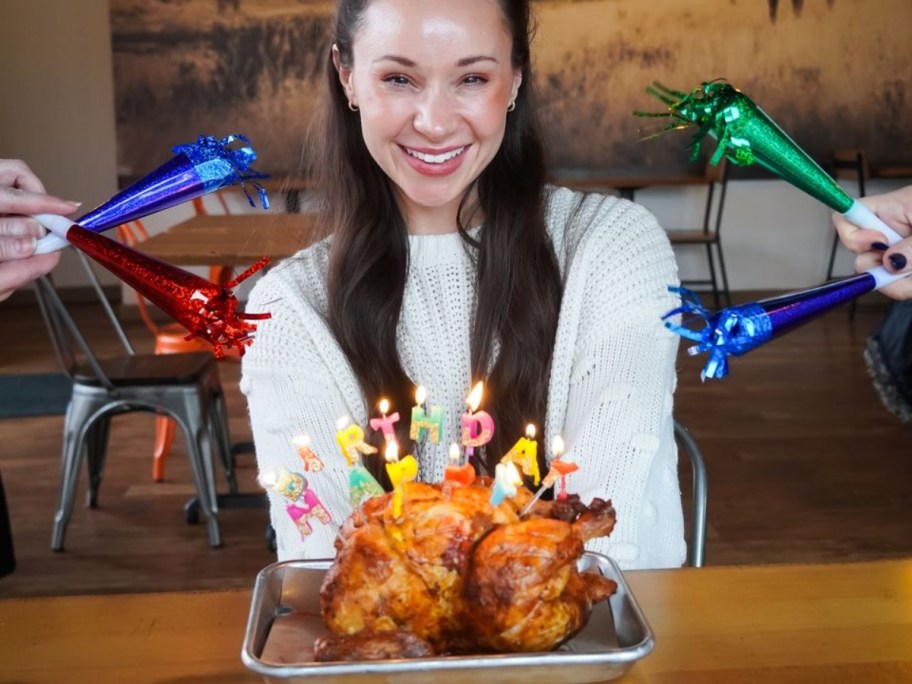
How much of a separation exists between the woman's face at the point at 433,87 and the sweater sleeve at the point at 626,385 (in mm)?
265

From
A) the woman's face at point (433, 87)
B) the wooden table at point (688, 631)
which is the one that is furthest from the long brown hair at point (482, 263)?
the wooden table at point (688, 631)

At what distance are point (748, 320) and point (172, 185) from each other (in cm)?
56

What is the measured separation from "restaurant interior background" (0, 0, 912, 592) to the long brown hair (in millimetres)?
5416

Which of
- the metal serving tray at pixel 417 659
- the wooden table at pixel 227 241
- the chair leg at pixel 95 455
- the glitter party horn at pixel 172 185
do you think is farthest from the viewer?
the chair leg at pixel 95 455

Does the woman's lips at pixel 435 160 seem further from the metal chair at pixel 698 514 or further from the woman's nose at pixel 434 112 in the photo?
the metal chair at pixel 698 514

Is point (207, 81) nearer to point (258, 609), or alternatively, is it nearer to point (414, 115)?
point (414, 115)

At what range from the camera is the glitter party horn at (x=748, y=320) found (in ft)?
3.08

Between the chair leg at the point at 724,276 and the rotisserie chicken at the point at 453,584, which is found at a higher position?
the rotisserie chicken at the point at 453,584

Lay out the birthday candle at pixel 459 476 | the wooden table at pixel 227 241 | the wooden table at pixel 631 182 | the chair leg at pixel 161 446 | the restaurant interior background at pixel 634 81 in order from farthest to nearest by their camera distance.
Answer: the restaurant interior background at pixel 634 81, the wooden table at pixel 631 182, the chair leg at pixel 161 446, the wooden table at pixel 227 241, the birthday candle at pixel 459 476

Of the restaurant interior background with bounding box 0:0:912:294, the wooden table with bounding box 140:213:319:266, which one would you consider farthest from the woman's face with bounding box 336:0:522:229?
the restaurant interior background with bounding box 0:0:912:294

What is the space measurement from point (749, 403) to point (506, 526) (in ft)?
14.3

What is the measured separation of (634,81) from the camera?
7230 mm

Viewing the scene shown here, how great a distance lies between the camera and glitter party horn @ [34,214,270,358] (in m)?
0.95

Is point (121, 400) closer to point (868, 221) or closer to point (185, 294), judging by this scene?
point (185, 294)
